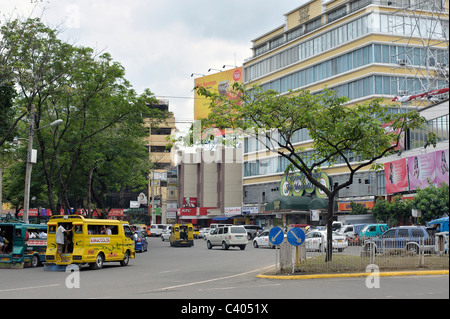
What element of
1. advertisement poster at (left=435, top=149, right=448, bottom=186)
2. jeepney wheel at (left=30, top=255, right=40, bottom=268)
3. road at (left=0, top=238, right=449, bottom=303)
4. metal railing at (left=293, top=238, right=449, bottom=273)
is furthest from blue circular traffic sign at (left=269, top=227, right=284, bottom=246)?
advertisement poster at (left=435, top=149, right=448, bottom=186)

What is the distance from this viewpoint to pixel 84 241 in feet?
76.6

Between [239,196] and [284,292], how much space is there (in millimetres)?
73245

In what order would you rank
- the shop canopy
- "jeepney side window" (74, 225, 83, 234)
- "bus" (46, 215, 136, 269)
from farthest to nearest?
the shop canopy
"jeepney side window" (74, 225, 83, 234)
"bus" (46, 215, 136, 269)

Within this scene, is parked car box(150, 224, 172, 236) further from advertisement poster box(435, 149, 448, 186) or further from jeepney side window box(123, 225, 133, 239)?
jeepney side window box(123, 225, 133, 239)

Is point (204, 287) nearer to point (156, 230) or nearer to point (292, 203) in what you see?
point (292, 203)

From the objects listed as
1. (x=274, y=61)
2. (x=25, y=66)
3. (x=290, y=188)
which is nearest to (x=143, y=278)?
(x=25, y=66)

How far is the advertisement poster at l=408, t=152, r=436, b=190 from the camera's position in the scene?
4597 centimetres

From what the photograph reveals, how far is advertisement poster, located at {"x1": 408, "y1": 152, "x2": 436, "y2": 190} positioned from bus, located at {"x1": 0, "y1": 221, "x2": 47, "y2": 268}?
3067 centimetres

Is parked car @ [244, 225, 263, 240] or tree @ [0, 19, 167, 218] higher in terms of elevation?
tree @ [0, 19, 167, 218]

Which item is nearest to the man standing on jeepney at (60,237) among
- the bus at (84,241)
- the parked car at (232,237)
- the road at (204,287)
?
the bus at (84,241)

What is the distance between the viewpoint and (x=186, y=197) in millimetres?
94750

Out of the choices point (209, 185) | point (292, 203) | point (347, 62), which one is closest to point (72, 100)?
point (292, 203)

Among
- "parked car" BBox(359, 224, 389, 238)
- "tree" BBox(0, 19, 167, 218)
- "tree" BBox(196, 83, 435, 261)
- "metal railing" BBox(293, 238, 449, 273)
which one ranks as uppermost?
"tree" BBox(0, 19, 167, 218)

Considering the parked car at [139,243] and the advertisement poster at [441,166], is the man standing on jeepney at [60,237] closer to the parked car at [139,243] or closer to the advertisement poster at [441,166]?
the parked car at [139,243]
